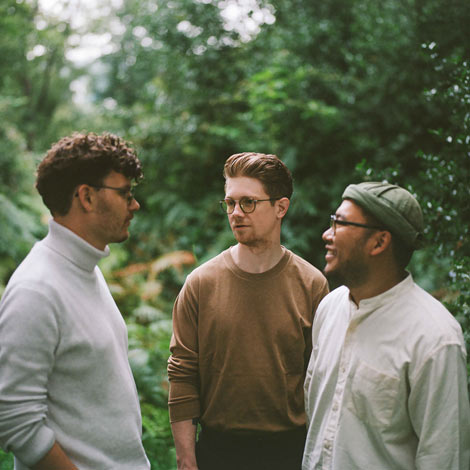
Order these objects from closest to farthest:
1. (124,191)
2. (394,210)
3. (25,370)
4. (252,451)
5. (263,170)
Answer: (25,370)
(394,210)
(124,191)
(252,451)
(263,170)

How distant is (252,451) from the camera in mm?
2324

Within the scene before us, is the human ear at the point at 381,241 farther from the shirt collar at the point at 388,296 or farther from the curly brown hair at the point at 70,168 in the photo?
the curly brown hair at the point at 70,168

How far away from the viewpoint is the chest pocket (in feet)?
5.75

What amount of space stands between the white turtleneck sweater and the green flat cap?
45.3 inches

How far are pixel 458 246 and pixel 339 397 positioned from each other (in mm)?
1582

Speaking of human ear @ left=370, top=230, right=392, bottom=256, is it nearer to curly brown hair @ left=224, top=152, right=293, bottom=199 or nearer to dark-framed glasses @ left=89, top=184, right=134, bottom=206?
curly brown hair @ left=224, top=152, right=293, bottom=199

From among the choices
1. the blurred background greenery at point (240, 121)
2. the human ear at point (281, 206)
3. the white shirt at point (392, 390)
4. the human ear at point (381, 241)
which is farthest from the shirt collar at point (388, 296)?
the blurred background greenery at point (240, 121)

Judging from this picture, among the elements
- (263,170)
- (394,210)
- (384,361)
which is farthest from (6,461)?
(394,210)

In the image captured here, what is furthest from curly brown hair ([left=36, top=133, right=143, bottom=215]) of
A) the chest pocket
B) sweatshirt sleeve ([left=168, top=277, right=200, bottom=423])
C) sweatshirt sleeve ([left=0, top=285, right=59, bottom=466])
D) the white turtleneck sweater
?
the chest pocket

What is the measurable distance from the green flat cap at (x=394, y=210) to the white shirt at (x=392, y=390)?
0.20m

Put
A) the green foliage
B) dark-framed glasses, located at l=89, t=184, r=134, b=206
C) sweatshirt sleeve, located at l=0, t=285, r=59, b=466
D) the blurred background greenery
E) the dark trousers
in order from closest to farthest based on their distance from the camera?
sweatshirt sleeve, located at l=0, t=285, r=59, b=466 < dark-framed glasses, located at l=89, t=184, r=134, b=206 < the dark trousers < the green foliage < the blurred background greenery

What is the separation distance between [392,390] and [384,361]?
0.11m

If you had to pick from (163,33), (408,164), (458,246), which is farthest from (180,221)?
(458,246)

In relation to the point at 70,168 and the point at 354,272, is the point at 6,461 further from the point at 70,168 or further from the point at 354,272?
the point at 354,272
